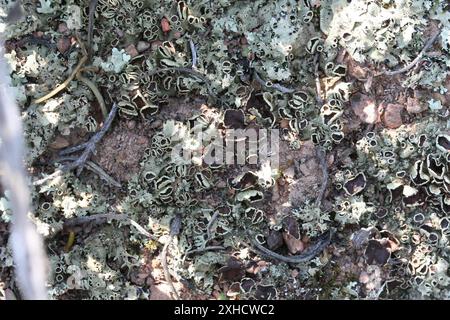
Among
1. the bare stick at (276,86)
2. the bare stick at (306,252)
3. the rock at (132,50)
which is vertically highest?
the rock at (132,50)

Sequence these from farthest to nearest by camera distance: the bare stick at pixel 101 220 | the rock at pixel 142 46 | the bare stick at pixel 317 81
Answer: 1. the rock at pixel 142 46
2. the bare stick at pixel 317 81
3. the bare stick at pixel 101 220

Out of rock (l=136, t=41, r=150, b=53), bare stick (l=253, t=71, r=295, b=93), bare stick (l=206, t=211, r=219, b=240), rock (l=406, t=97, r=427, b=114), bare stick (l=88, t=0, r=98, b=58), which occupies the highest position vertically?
bare stick (l=88, t=0, r=98, b=58)

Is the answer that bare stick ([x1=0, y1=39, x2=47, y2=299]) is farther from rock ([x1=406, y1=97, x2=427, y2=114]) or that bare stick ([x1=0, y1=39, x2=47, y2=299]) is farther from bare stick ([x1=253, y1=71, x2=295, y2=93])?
rock ([x1=406, y1=97, x2=427, y2=114])

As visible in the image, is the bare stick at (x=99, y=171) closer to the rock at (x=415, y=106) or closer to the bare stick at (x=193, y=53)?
the bare stick at (x=193, y=53)

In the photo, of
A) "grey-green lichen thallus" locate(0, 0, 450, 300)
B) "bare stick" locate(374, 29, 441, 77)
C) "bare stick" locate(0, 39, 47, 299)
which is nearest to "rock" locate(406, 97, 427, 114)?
"grey-green lichen thallus" locate(0, 0, 450, 300)

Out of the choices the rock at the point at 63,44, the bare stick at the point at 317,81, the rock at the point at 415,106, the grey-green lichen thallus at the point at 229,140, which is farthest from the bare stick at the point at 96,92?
the rock at the point at 415,106

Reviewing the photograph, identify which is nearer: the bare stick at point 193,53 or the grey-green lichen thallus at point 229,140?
the grey-green lichen thallus at point 229,140
